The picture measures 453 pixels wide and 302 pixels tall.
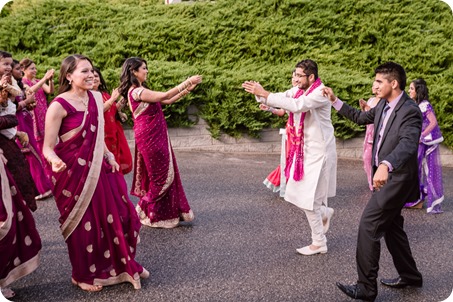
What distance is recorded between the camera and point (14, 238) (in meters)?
3.96

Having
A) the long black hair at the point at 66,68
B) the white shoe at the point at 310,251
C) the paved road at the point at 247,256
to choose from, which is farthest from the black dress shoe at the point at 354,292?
the long black hair at the point at 66,68

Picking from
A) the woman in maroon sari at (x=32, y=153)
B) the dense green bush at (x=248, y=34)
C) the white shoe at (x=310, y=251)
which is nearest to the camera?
the white shoe at (x=310, y=251)

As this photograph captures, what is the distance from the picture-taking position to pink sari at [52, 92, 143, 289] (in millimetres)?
3949

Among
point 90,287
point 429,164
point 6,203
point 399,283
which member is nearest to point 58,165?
point 6,203

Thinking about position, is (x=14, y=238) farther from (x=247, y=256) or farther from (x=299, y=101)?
(x=299, y=101)

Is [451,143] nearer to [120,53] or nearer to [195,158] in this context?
[195,158]

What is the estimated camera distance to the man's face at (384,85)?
12.9ft

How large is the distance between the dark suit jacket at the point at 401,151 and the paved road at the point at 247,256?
2.92ft

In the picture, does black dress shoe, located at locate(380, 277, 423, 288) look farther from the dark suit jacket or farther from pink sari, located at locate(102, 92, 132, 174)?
pink sari, located at locate(102, 92, 132, 174)

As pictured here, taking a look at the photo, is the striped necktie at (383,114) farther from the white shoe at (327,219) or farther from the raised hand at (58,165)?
the raised hand at (58,165)

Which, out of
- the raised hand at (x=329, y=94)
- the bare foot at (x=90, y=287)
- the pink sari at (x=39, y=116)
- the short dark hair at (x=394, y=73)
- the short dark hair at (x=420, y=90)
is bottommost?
the bare foot at (x=90, y=287)

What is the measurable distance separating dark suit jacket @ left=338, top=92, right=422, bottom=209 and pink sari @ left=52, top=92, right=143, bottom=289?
2.18 metres

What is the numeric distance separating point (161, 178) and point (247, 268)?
170cm

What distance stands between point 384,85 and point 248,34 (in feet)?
29.8
